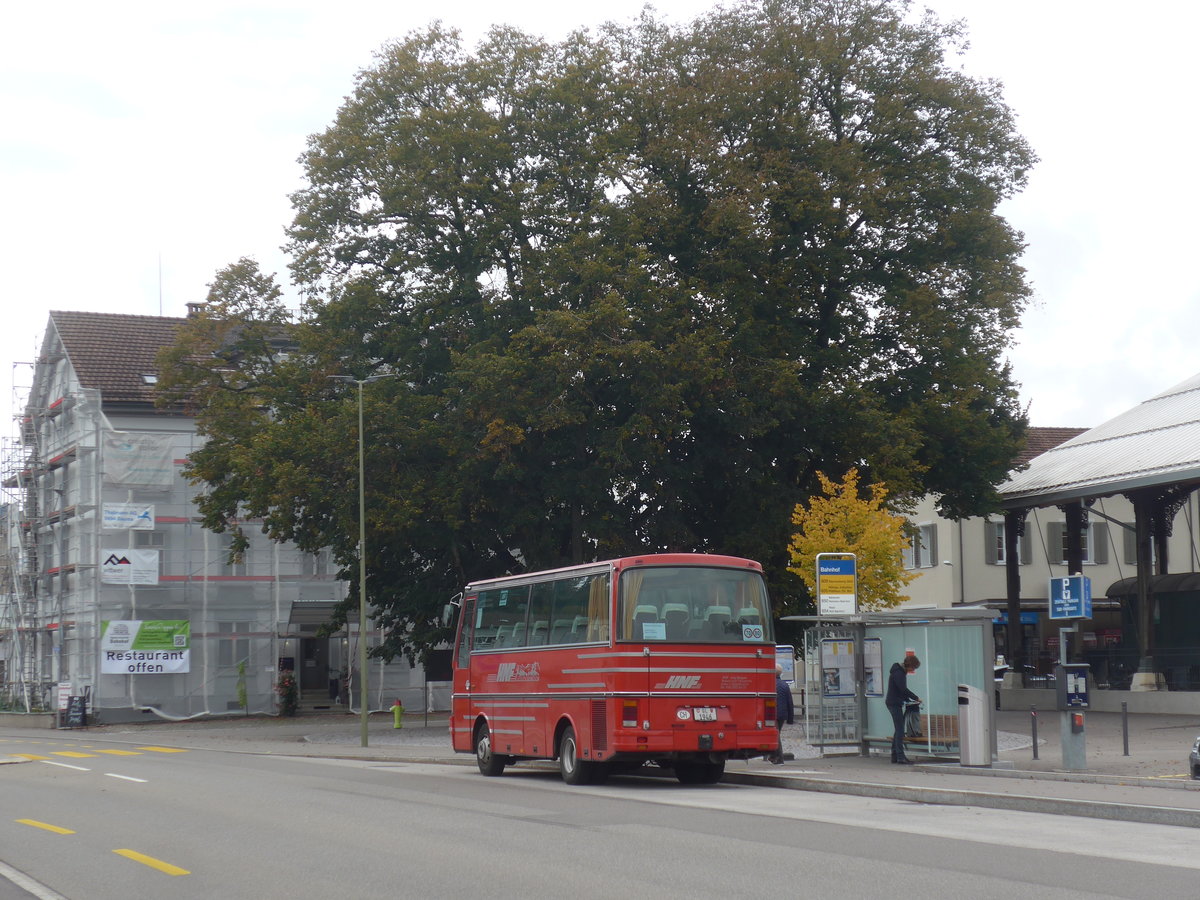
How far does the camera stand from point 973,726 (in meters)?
20.7

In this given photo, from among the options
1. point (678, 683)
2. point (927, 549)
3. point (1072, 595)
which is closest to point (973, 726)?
point (678, 683)

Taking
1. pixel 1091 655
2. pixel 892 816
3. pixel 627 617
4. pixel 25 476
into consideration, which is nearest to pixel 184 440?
pixel 25 476

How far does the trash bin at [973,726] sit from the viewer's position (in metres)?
20.6

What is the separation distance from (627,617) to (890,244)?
947 inches

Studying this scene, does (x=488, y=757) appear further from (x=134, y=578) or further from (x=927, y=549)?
(x=927, y=549)

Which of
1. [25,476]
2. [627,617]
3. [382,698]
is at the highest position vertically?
[25,476]

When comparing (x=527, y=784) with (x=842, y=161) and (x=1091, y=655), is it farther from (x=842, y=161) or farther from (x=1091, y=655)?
(x=1091, y=655)

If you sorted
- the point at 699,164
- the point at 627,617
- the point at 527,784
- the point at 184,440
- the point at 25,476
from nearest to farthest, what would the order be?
the point at 627,617
the point at 527,784
the point at 699,164
the point at 184,440
the point at 25,476

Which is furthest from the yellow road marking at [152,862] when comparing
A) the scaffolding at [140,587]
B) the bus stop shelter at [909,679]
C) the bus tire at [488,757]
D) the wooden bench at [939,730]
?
the scaffolding at [140,587]

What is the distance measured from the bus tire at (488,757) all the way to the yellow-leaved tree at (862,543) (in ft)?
35.5

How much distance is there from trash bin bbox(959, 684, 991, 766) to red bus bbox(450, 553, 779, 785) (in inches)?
106

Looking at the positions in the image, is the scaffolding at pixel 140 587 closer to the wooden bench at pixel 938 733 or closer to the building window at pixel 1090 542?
the building window at pixel 1090 542

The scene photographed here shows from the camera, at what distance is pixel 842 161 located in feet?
125

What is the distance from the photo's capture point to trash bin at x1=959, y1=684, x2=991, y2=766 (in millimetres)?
20609
